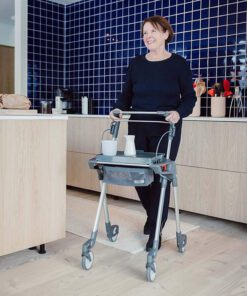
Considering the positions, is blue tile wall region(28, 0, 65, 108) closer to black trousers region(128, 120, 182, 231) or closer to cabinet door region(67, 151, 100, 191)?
cabinet door region(67, 151, 100, 191)

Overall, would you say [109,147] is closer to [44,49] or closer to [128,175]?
[128,175]

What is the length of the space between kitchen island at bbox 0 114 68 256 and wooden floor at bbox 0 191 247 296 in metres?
0.14

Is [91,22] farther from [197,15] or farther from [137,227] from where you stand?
[137,227]

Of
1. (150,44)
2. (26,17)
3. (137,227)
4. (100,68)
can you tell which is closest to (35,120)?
(150,44)

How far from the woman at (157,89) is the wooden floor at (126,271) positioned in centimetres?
24

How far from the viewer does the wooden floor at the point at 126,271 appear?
68.9 inches

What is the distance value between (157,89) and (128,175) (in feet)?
1.95

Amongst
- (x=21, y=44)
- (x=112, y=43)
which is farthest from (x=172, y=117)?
(x=21, y=44)

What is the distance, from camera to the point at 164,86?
2.18 m

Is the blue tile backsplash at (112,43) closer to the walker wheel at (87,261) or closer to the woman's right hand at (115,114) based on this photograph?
the woman's right hand at (115,114)

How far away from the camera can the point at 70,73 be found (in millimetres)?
4762

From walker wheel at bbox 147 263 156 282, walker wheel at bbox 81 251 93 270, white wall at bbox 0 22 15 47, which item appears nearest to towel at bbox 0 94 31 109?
walker wheel at bbox 81 251 93 270

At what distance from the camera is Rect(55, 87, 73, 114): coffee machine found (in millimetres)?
4391

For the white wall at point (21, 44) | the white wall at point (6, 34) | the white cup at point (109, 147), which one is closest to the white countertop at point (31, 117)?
the white cup at point (109, 147)
